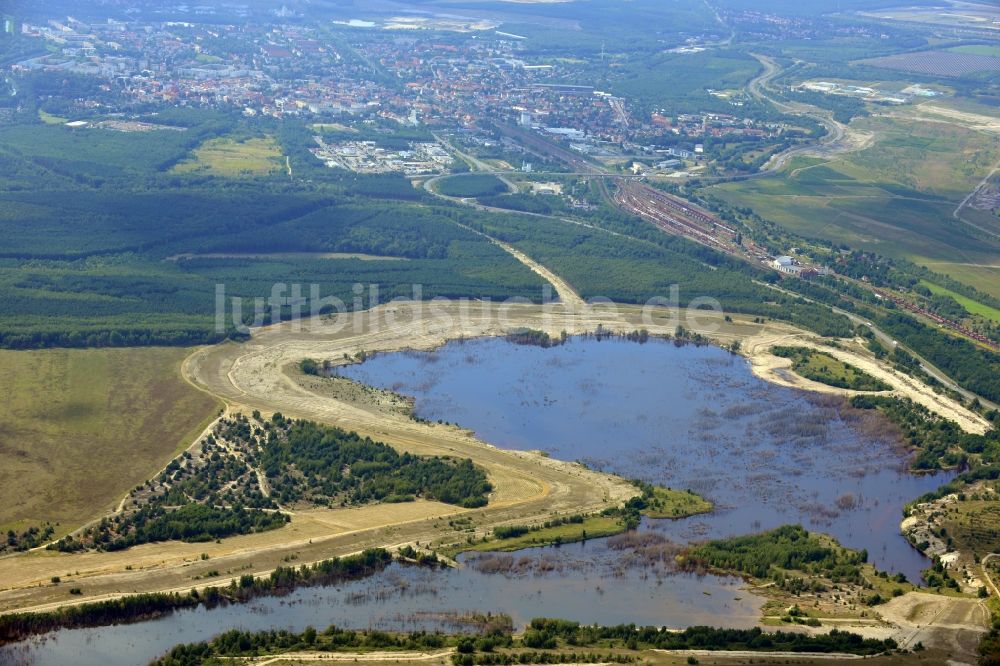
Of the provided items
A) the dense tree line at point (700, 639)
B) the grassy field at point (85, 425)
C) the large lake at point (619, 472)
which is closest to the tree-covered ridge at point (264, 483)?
the grassy field at point (85, 425)

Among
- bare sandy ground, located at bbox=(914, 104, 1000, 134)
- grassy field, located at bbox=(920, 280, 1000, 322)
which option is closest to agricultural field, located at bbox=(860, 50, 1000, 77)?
bare sandy ground, located at bbox=(914, 104, 1000, 134)

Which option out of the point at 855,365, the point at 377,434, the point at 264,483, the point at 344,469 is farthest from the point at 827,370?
the point at 264,483

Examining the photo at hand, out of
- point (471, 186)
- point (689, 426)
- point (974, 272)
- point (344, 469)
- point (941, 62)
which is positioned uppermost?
point (941, 62)

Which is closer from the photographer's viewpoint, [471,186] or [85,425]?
[85,425]

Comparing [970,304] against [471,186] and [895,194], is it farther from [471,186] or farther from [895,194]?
[471,186]

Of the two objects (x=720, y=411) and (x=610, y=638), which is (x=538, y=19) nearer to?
(x=720, y=411)

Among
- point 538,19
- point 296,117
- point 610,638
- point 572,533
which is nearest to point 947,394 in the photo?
point 572,533
